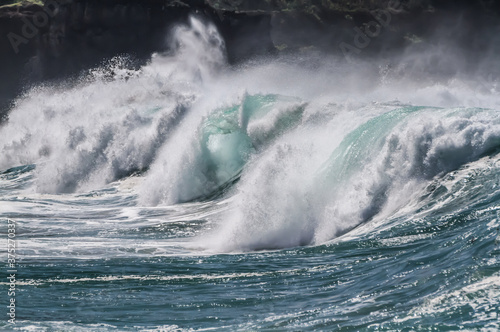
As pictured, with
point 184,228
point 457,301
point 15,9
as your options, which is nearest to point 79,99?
point 15,9

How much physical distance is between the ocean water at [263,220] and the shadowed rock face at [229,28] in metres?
22.6

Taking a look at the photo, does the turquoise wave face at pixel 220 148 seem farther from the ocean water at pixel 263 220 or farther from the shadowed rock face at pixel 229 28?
the shadowed rock face at pixel 229 28

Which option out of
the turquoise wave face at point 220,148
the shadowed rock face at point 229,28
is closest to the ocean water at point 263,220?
the turquoise wave face at point 220,148

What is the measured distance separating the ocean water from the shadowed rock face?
889 inches

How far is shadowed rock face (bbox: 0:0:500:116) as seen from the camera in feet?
146

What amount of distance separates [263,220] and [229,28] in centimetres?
3716

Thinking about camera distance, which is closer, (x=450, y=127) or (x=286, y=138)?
(x=450, y=127)

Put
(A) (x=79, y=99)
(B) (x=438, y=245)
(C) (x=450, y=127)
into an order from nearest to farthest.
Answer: (B) (x=438, y=245) → (C) (x=450, y=127) → (A) (x=79, y=99)

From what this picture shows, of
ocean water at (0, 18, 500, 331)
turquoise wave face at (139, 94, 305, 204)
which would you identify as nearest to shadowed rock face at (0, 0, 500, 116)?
ocean water at (0, 18, 500, 331)

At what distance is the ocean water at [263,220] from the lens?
22.9 feet

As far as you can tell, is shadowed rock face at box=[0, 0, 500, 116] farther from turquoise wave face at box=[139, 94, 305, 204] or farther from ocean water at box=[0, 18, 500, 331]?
turquoise wave face at box=[139, 94, 305, 204]

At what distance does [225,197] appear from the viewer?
51.0ft

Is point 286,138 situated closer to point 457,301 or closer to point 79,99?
point 457,301

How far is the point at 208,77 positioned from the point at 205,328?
30.2 metres
